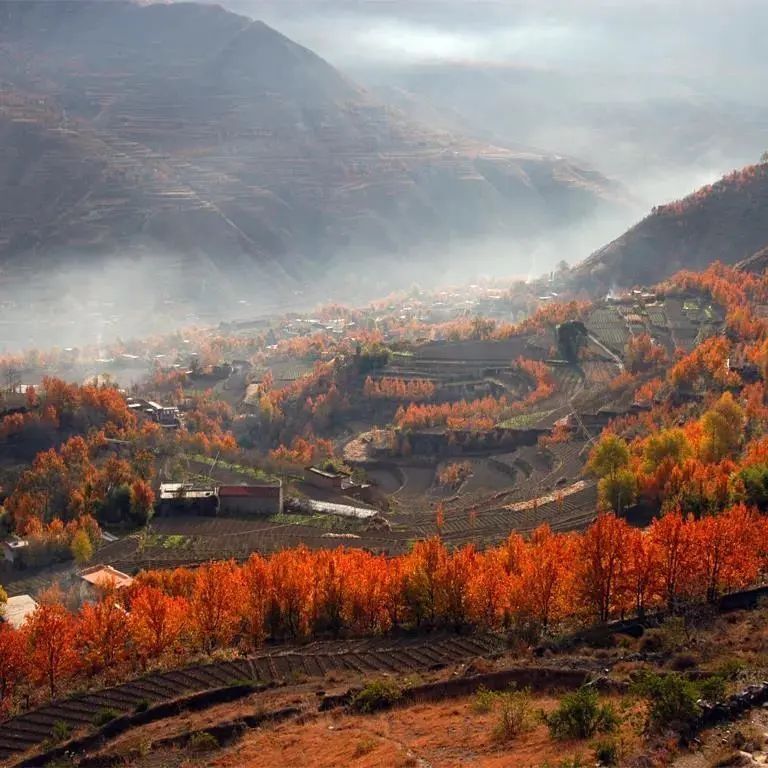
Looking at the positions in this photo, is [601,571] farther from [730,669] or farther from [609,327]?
[609,327]

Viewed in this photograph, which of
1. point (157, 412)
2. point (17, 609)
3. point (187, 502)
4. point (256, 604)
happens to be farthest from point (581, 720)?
point (157, 412)

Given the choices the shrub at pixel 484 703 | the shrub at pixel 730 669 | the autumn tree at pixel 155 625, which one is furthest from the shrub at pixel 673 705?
the autumn tree at pixel 155 625

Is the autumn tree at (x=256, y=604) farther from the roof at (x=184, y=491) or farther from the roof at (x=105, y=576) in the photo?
the roof at (x=184, y=491)

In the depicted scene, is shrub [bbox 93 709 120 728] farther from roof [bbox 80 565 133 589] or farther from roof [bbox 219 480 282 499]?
roof [bbox 219 480 282 499]

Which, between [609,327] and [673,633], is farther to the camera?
[609,327]

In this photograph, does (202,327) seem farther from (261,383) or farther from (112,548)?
(112,548)
